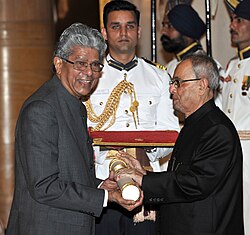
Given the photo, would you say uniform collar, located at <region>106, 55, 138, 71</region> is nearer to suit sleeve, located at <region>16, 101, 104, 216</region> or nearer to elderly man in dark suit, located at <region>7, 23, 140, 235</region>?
elderly man in dark suit, located at <region>7, 23, 140, 235</region>

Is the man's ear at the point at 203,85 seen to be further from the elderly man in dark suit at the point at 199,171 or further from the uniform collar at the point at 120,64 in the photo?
the uniform collar at the point at 120,64

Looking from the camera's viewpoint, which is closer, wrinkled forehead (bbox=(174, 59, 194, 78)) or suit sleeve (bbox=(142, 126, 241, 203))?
suit sleeve (bbox=(142, 126, 241, 203))

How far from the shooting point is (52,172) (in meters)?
3.21

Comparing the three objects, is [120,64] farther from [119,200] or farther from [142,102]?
[119,200]

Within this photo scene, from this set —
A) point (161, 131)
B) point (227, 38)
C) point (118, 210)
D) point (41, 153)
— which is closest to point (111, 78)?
point (161, 131)

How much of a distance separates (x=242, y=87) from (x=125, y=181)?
7.79 feet

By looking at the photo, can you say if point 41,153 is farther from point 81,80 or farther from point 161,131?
point 161,131

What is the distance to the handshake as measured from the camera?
3.38 m

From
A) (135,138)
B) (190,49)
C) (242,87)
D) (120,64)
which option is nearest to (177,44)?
(190,49)

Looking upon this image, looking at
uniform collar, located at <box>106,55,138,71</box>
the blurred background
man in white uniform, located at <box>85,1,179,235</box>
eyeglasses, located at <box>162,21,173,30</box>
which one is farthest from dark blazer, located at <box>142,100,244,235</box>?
eyeglasses, located at <box>162,21,173,30</box>

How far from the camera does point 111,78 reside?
445cm

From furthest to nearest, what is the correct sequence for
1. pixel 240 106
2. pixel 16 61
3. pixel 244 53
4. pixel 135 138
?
pixel 16 61 < pixel 244 53 < pixel 240 106 < pixel 135 138

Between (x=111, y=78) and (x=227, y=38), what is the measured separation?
2550 mm

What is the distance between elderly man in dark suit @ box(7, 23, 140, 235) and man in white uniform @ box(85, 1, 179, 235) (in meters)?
0.82
